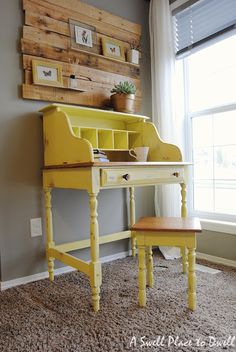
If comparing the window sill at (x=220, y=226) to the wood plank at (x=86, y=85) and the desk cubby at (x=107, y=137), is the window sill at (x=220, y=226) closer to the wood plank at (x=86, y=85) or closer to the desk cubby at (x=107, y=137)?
the desk cubby at (x=107, y=137)

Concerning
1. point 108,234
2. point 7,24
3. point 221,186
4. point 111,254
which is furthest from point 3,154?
point 221,186

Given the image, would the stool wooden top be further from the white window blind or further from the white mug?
the white window blind

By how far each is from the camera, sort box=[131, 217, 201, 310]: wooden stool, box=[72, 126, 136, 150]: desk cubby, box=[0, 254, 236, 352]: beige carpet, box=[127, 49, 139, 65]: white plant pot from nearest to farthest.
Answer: box=[0, 254, 236, 352]: beige carpet < box=[131, 217, 201, 310]: wooden stool < box=[72, 126, 136, 150]: desk cubby < box=[127, 49, 139, 65]: white plant pot

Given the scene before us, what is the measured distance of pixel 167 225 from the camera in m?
1.51

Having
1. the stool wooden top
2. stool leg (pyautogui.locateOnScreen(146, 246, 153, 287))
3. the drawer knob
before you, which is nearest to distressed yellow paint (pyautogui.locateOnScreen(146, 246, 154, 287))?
stool leg (pyautogui.locateOnScreen(146, 246, 153, 287))

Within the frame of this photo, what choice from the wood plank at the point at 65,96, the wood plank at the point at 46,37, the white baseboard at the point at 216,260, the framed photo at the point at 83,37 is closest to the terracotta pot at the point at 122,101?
the wood plank at the point at 65,96

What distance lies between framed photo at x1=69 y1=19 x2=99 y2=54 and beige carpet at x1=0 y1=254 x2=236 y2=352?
1695 mm

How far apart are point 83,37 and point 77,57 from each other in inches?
6.6

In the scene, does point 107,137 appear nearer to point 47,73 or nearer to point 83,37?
point 47,73

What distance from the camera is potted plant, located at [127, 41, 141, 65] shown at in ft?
7.82

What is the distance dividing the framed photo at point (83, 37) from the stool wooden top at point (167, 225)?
139cm

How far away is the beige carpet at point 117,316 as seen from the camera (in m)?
1.19

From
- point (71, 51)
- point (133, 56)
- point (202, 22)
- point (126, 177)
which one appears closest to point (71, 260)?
point (126, 177)

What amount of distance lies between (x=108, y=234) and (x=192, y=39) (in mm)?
1758
